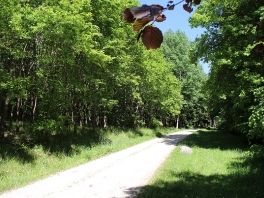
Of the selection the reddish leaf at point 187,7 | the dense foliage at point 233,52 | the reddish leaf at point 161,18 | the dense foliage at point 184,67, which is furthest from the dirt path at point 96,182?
the dense foliage at point 184,67

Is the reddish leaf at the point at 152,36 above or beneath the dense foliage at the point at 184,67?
beneath

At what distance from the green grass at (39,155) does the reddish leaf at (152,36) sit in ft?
27.6

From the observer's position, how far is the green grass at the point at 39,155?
995 cm

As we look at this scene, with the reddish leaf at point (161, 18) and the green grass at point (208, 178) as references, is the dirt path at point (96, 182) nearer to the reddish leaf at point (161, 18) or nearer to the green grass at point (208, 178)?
the green grass at point (208, 178)

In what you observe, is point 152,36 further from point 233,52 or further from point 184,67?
point 184,67

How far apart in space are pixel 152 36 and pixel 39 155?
13113 mm

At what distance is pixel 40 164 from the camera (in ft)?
39.9

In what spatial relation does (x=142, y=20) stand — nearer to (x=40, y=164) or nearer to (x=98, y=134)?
(x=40, y=164)

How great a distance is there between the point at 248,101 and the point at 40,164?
37.0 feet

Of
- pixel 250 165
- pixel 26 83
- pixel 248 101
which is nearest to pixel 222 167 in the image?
pixel 250 165

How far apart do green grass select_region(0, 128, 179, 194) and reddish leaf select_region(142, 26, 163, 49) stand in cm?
843

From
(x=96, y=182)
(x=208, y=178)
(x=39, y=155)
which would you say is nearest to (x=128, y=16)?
(x=96, y=182)

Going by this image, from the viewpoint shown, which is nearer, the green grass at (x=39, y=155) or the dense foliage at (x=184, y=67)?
the green grass at (x=39, y=155)

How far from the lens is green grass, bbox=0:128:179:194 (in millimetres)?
9945
